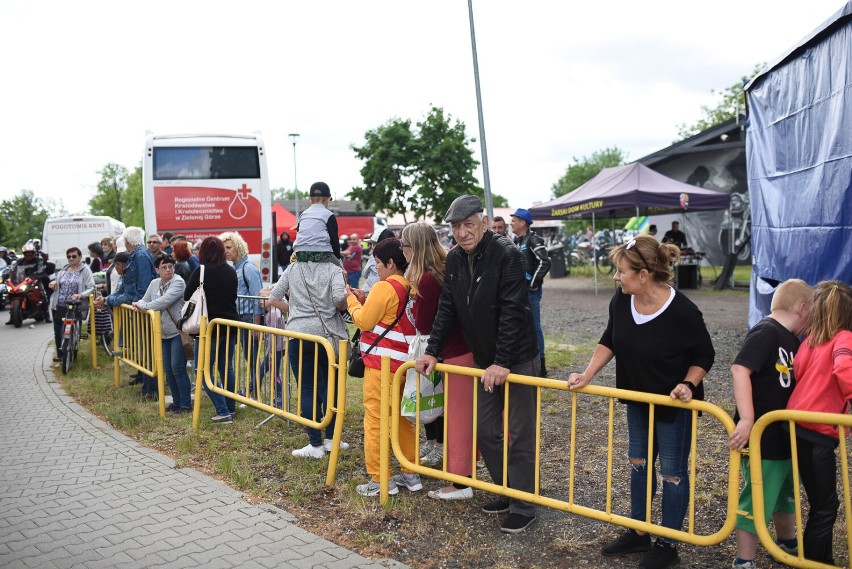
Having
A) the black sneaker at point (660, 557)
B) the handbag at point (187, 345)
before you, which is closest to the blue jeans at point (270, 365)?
the handbag at point (187, 345)

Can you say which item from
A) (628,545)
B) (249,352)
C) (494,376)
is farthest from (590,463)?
(249,352)

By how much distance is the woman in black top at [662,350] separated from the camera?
3393mm

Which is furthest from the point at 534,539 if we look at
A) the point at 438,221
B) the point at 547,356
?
the point at 438,221

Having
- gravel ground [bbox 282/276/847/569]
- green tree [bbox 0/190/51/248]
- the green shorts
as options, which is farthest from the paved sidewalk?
green tree [bbox 0/190/51/248]

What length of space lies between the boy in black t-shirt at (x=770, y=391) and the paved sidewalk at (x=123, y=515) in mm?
1823

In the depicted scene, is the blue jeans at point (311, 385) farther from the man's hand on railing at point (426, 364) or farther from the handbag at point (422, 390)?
the man's hand on railing at point (426, 364)

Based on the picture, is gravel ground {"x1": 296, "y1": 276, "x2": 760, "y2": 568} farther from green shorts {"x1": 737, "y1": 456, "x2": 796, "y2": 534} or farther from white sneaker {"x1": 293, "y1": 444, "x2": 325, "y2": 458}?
white sneaker {"x1": 293, "y1": 444, "x2": 325, "y2": 458}

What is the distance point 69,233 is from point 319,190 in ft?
60.7

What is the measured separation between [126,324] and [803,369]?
7184 millimetres

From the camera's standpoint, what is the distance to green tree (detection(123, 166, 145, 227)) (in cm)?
6328

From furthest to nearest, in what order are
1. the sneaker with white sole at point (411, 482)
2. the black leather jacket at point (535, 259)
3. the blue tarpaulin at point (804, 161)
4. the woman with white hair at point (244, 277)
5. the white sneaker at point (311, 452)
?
1. the black leather jacket at point (535, 259)
2. the woman with white hair at point (244, 277)
3. the blue tarpaulin at point (804, 161)
4. the white sneaker at point (311, 452)
5. the sneaker with white sole at point (411, 482)

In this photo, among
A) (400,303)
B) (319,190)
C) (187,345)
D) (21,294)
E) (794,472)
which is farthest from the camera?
(21,294)

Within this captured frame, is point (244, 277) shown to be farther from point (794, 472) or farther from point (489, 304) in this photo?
point (794, 472)

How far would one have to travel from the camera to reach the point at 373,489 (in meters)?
4.71
